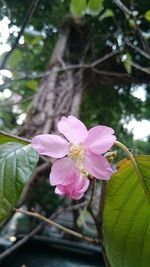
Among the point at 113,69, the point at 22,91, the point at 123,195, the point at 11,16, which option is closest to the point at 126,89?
the point at 113,69

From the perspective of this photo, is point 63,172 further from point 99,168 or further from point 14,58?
point 14,58

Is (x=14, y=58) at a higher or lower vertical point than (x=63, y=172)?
higher

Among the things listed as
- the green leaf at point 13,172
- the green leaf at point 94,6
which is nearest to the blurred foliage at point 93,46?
the green leaf at point 94,6

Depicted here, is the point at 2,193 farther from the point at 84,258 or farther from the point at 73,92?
the point at 73,92

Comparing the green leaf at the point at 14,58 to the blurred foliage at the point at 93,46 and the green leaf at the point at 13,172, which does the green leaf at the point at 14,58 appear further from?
the green leaf at the point at 13,172

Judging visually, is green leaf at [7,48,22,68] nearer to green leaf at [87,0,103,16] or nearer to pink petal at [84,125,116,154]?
green leaf at [87,0,103,16]

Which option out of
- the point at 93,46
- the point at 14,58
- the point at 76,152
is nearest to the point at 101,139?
the point at 76,152
